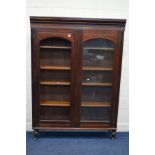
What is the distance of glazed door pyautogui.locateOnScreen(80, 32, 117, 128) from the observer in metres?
3.04

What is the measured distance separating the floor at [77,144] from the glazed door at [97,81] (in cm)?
25

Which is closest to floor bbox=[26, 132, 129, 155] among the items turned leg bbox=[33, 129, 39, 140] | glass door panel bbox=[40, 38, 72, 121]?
turned leg bbox=[33, 129, 39, 140]

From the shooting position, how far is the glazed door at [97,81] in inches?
120

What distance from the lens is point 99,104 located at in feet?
10.4

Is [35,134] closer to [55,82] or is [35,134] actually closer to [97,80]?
[55,82]

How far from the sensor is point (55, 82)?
3133 mm
